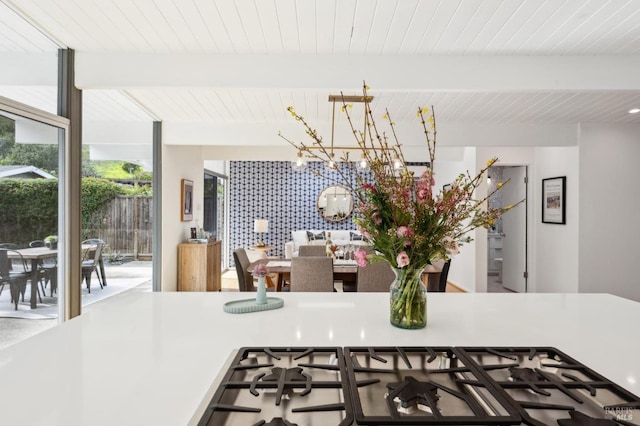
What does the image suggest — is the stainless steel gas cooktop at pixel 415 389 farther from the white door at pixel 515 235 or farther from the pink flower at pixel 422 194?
the white door at pixel 515 235

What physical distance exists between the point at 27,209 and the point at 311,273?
2.11 metres

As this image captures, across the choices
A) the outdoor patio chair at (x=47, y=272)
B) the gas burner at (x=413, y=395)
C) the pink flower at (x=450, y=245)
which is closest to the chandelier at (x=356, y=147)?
the pink flower at (x=450, y=245)

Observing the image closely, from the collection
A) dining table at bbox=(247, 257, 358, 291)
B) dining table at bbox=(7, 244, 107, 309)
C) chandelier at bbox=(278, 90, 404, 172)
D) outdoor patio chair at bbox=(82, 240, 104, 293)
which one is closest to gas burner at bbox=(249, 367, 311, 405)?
chandelier at bbox=(278, 90, 404, 172)

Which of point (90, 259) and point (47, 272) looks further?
point (90, 259)

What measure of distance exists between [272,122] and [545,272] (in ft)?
14.9

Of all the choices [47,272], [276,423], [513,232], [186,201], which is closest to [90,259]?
[47,272]

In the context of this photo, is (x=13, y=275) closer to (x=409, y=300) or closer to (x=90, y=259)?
(x=90, y=259)

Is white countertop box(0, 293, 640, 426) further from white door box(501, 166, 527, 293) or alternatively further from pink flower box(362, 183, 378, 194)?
white door box(501, 166, 527, 293)

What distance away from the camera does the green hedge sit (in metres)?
2.40

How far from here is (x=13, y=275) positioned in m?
2.47

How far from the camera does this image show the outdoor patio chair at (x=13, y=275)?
2386 millimetres

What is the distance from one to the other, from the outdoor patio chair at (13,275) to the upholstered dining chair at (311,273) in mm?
1892

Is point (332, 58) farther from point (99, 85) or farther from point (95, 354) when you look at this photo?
point (95, 354)

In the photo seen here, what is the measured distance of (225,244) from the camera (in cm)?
909
